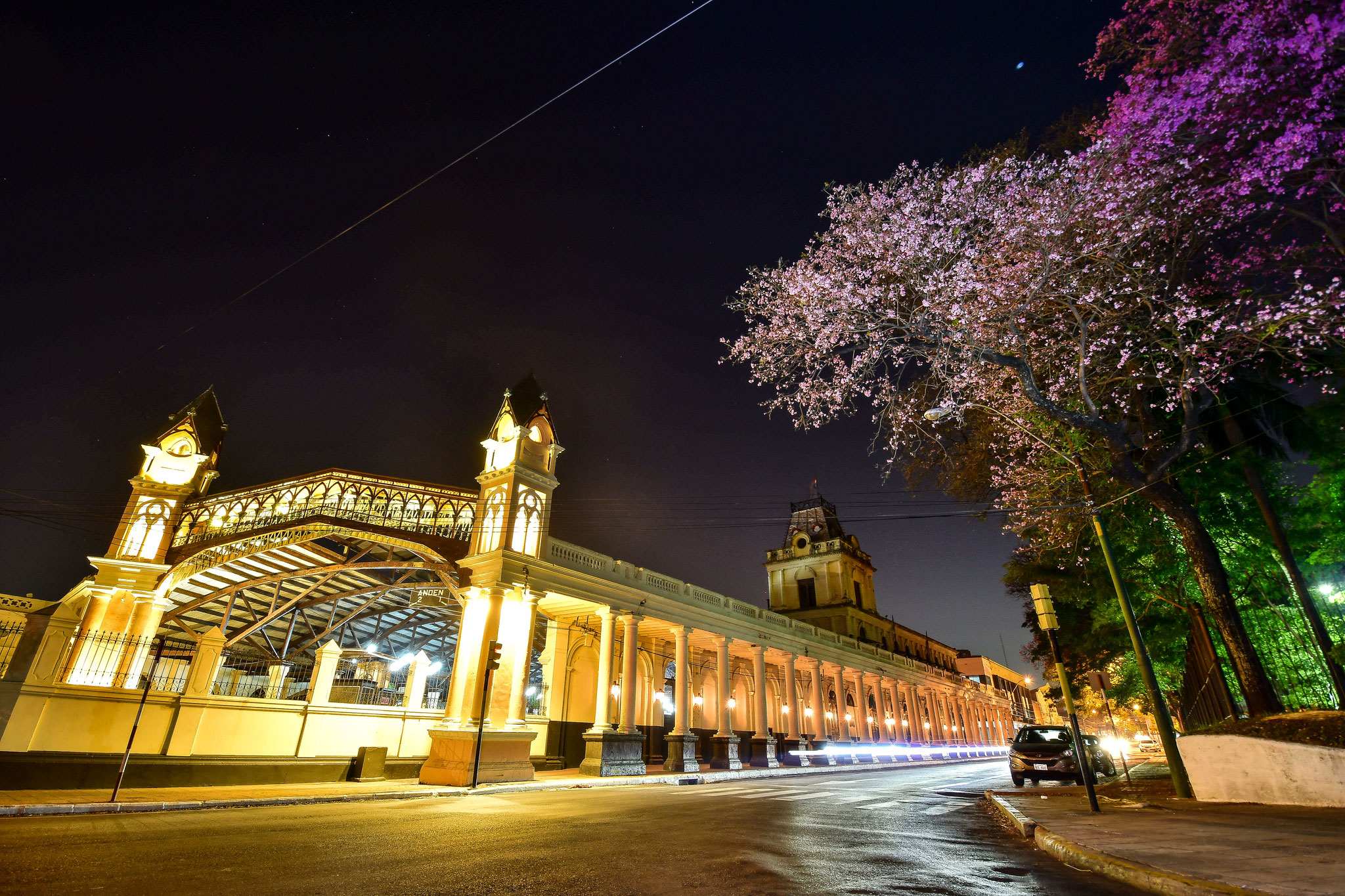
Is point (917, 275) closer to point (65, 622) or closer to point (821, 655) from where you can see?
point (65, 622)

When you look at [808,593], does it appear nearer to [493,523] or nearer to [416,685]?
[493,523]

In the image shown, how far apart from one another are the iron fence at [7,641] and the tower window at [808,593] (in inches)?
2045

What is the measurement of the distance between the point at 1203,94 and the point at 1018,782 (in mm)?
15946

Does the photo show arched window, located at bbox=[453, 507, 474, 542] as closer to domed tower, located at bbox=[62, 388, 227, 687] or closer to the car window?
domed tower, located at bbox=[62, 388, 227, 687]

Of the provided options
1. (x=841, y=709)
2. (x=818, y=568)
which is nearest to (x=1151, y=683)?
(x=841, y=709)

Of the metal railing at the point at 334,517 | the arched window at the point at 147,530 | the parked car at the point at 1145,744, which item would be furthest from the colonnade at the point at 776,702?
the parked car at the point at 1145,744

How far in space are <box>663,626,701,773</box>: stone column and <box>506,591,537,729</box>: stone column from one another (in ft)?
24.1

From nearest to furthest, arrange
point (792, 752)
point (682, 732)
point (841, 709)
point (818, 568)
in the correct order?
point (682, 732) < point (792, 752) < point (841, 709) < point (818, 568)

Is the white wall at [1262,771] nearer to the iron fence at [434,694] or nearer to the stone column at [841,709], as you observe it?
the iron fence at [434,694]

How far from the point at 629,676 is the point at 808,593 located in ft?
128

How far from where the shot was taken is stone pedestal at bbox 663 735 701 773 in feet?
74.0

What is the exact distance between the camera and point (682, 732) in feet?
75.9

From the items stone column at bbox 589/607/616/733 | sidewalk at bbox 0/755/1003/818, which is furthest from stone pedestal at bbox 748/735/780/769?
stone column at bbox 589/607/616/733

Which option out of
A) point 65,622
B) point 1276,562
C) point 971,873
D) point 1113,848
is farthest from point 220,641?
point 1276,562
